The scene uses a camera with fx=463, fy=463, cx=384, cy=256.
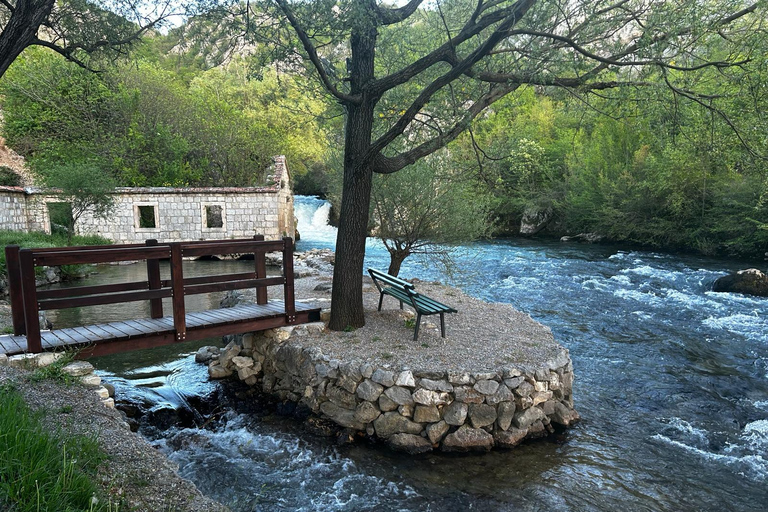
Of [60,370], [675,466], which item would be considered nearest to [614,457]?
[675,466]

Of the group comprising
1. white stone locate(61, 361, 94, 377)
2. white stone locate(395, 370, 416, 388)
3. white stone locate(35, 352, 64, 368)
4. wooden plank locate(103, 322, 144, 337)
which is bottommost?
white stone locate(395, 370, 416, 388)

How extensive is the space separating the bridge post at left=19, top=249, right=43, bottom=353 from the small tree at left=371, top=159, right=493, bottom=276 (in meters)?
6.69

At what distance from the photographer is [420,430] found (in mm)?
5336

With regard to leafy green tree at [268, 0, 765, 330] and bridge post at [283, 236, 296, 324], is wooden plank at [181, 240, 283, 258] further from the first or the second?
leafy green tree at [268, 0, 765, 330]

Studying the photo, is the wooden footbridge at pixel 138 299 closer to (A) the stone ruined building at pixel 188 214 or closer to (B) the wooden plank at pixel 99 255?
(B) the wooden plank at pixel 99 255

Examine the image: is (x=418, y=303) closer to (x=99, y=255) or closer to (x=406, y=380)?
(x=406, y=380)

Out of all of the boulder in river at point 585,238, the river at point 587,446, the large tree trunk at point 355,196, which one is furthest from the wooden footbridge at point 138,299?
the boulder in river at point 585,238

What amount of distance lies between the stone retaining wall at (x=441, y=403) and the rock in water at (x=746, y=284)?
9.36 m

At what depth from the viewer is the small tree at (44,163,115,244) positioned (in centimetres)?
1495

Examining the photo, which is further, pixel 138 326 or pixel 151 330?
pixel 138 326

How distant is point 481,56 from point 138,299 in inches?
200

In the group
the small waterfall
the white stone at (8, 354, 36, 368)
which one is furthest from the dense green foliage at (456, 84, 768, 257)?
the small waterfall

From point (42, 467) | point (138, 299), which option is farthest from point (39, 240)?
point (42, 467)

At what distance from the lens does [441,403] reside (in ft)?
17.5
